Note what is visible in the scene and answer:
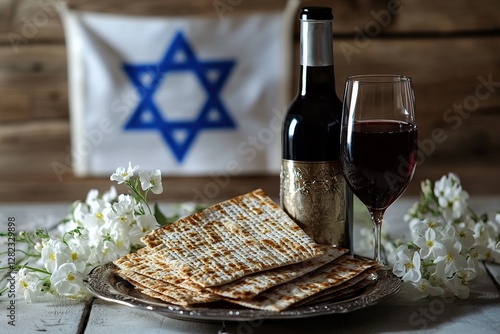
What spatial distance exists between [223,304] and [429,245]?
29 centimetres

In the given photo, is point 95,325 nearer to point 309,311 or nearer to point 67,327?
point 67,327

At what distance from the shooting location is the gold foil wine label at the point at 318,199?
0.97m

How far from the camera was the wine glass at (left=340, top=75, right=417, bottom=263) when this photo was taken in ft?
3.04

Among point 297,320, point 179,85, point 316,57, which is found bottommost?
point 297,320

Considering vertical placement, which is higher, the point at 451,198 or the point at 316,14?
the point at 316,14

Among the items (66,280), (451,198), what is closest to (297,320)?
(66,280)

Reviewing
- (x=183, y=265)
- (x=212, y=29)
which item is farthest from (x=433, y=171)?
(x=183, y=265)

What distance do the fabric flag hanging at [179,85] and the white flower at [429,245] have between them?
1791mm

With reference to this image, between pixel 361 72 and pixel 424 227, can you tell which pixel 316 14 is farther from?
pixel 361 72

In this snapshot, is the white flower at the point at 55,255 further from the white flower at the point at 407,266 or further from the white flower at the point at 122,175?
the white flower at the point at 407,266

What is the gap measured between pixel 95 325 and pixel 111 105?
1.92 m

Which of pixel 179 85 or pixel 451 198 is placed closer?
pixel 451 198

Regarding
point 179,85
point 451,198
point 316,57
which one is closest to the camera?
point 316,57

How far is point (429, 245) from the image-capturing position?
957mm
